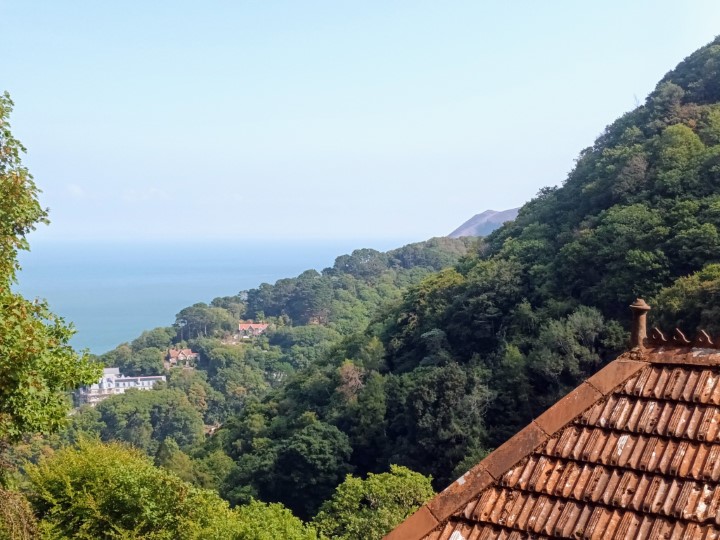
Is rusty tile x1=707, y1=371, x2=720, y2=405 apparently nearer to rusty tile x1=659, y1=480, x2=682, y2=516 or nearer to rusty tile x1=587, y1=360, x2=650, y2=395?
rusty tile x1=587, y1=360, x2=650, y2=395

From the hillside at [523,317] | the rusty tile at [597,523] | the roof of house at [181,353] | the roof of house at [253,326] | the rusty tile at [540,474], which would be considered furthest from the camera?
the roof of house at [253,326]

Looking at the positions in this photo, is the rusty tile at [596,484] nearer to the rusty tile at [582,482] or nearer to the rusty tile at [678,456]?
the rusty tile at [582,482]

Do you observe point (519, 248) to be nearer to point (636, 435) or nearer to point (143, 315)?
point (636, 435)

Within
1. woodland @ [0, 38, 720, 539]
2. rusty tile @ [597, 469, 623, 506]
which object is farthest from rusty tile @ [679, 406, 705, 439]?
woodland @ [0, 38, 720, 539]

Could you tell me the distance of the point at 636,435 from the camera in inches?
137

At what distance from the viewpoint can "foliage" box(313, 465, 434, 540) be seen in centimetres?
1797

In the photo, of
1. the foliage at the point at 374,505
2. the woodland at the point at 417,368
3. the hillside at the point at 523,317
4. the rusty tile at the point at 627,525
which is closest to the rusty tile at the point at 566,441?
the rusty tile at the point at 627,525

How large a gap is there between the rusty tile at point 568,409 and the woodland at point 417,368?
5.28 meters

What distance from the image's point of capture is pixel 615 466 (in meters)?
3.40

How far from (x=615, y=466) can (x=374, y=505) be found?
17.0 meters

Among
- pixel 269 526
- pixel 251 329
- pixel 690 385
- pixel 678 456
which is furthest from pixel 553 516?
pixel 251 329

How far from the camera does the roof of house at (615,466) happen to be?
3.18 m

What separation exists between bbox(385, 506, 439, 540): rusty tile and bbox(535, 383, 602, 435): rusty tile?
790 mm

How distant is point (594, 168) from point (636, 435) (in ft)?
139
